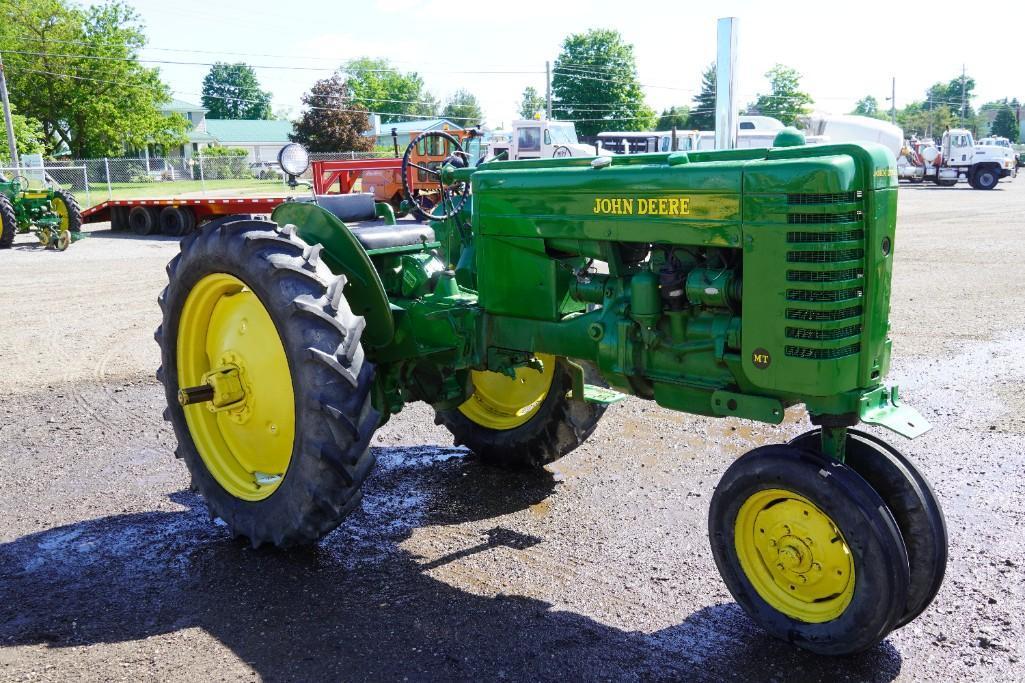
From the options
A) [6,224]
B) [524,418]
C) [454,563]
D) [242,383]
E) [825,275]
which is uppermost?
[825,275]

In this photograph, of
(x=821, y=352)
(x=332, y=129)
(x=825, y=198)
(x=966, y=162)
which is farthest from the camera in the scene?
(x=332, y=129)

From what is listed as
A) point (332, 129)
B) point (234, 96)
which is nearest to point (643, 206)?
point (332, 129)

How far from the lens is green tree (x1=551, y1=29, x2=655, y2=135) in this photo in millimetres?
68750

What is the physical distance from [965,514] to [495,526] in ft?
7.71

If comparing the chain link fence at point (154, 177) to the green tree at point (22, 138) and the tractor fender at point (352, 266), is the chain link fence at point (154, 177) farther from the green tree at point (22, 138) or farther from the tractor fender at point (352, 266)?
the tractor fender at point (352, 266)

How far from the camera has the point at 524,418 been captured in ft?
16.9

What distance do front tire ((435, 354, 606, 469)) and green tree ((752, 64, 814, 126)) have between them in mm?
69740

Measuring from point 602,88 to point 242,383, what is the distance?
68059 mm

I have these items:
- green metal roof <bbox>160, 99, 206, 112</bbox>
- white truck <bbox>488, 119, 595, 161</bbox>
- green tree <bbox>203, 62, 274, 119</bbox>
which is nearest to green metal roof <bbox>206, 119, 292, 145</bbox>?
green metal roof <bbox>160, 99, 206, 112</bbox>

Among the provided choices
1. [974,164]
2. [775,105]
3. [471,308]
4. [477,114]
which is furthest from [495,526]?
[477,114]

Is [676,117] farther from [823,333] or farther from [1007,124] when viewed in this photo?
[823,333]

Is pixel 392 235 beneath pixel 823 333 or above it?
above

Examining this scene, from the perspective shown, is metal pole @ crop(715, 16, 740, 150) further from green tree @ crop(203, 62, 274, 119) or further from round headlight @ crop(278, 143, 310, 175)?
green tree @ crop(203, 62, 274, 119)

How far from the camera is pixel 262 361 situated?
423cm
